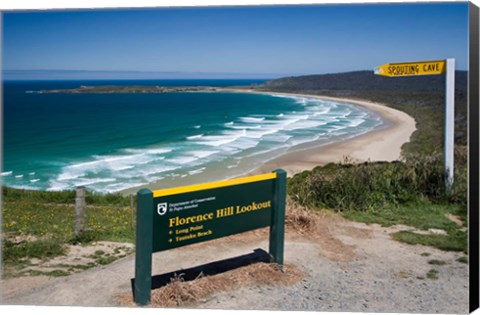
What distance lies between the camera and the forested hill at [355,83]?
60.3m

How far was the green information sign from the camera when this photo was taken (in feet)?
16.3

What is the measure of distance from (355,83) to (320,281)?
73.7m

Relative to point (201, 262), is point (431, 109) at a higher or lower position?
higher

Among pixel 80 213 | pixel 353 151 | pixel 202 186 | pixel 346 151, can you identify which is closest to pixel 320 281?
pixel 202 186

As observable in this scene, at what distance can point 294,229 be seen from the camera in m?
7.51

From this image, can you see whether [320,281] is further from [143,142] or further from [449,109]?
[143,142]

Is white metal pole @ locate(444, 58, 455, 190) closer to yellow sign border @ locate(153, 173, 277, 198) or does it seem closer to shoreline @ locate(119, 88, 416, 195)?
yellow sign border @ locate(153, 173, 277, 198)

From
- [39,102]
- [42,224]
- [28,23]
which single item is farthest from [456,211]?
[39,102]

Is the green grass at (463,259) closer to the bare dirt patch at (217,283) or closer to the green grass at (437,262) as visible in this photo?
the green grass at (437,262)

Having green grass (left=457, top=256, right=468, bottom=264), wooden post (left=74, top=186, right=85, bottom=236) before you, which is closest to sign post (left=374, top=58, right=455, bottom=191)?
green grass (left=457, top=256, right=468, bottom=264)

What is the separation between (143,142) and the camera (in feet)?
118

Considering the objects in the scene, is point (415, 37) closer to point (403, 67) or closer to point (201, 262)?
point (403, 67)

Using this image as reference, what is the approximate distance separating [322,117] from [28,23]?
28744 millimetres

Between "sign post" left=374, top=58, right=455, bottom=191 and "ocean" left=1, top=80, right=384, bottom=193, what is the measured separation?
12.4 meters
